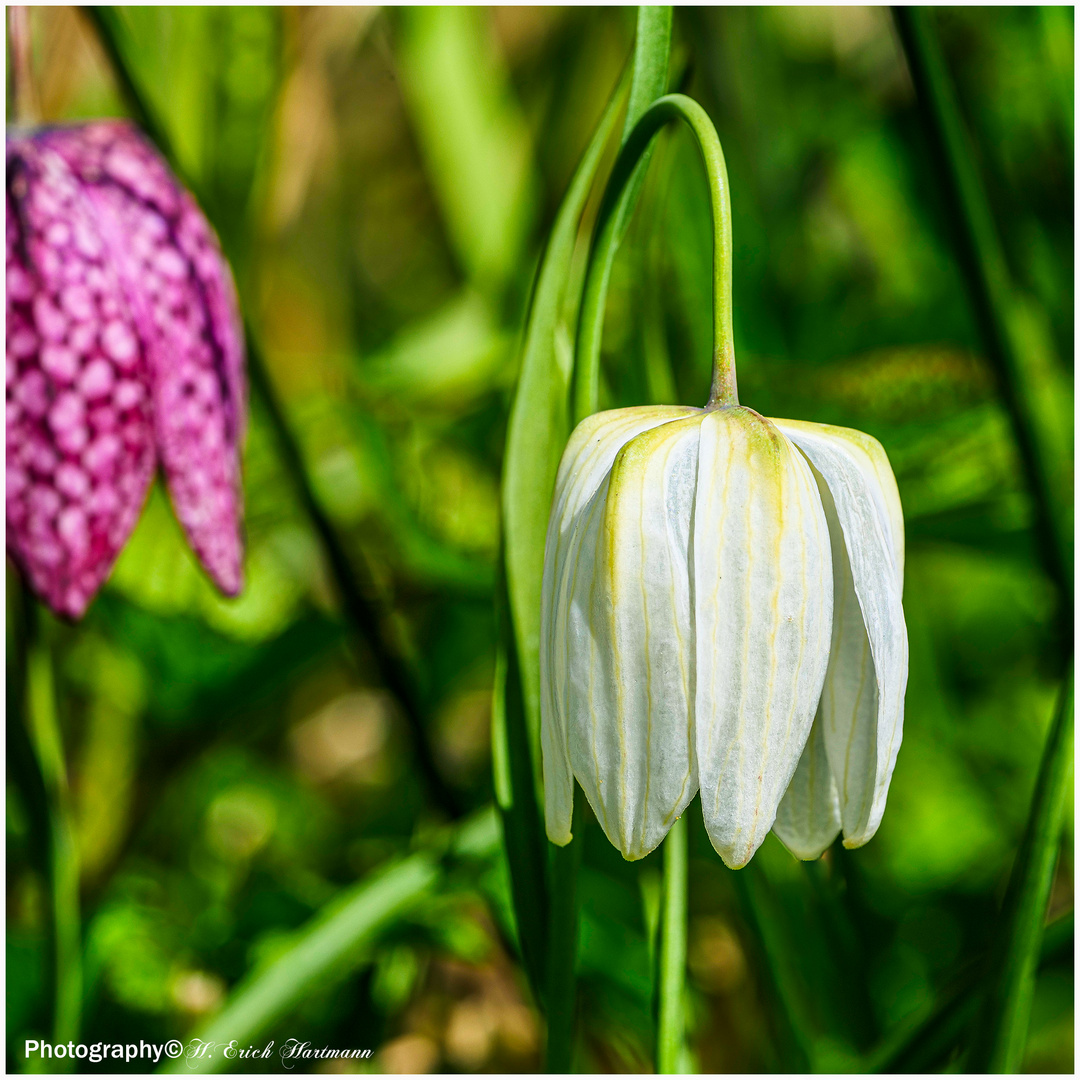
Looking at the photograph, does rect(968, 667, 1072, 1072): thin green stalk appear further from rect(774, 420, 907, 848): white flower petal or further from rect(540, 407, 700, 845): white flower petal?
rect(540, 407, 700, 845): white flower petal

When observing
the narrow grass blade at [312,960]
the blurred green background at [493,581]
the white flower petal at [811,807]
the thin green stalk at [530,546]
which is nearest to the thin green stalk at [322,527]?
the blurred green background at [493,581]

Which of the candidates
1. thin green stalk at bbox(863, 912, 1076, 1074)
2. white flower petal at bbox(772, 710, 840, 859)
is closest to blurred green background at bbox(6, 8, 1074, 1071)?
thin green stalk at bbox(863, 912, 1076, 1074)

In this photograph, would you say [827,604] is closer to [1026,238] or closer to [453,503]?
[453,503]

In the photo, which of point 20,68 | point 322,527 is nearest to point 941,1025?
point 322,527

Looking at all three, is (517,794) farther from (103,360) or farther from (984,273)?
(984,273)

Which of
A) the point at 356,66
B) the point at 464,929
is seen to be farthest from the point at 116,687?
the point at 356,66
